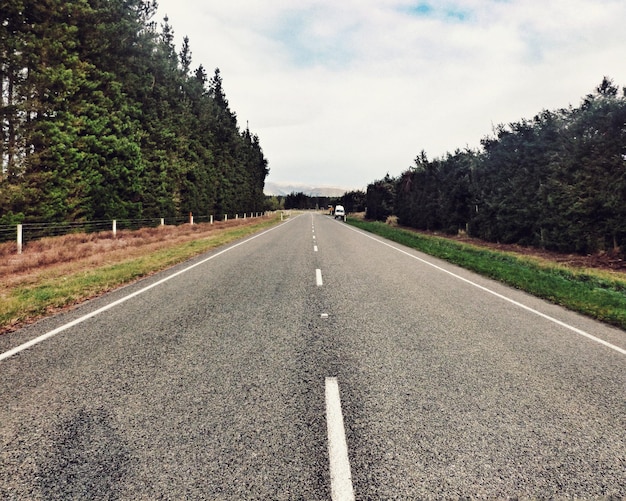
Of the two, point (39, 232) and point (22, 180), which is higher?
point (22, 180)

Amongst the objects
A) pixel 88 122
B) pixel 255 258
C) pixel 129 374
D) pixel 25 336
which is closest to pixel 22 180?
pixel 88 122

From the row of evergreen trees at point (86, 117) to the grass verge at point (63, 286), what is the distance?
686cm

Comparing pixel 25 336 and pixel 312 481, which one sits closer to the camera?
pixel 312 481

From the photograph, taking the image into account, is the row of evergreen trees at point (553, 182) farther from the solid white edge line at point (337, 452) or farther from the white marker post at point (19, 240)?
the white marker post at point (19, 240)

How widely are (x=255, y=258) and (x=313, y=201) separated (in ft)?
608

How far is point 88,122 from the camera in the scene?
730 inches

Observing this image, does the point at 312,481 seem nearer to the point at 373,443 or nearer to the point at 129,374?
the point at 373,443

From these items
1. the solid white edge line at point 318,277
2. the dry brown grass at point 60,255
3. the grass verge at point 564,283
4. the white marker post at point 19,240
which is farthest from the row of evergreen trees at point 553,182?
the white marker post at point 19,240

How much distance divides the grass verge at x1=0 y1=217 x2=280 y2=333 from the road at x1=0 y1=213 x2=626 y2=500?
2.30 feet

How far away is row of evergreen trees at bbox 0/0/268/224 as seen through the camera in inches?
604

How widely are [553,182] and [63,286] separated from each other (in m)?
17.1

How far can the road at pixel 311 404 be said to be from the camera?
228cm

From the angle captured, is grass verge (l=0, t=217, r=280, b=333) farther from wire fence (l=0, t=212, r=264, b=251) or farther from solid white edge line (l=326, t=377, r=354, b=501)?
solid white edge line (l=326, t=377, r=354, b=501)

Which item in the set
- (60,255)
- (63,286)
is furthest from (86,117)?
(63,286)
